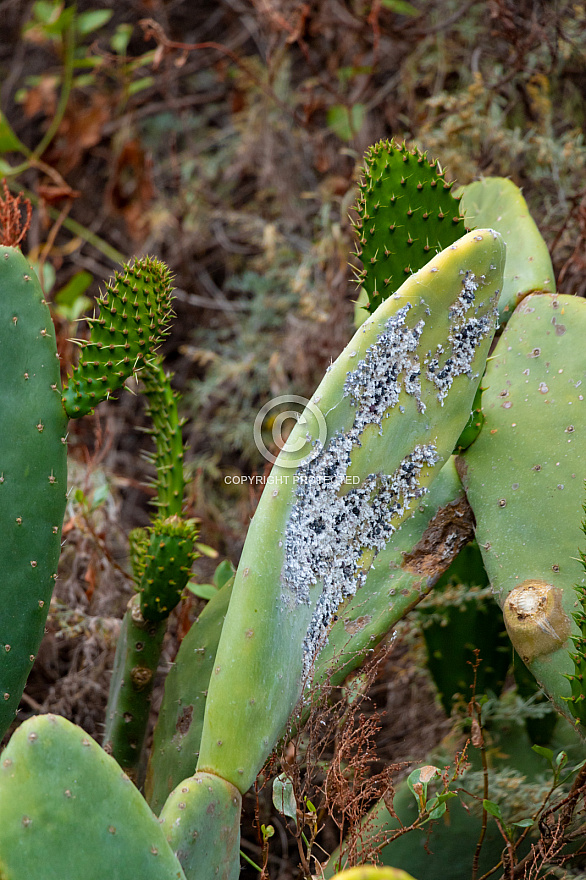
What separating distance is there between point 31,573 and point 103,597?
1.85 ft

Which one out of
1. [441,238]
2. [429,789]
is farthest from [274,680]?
[441,238]

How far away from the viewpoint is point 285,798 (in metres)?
0.81

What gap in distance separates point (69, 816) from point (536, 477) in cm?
67

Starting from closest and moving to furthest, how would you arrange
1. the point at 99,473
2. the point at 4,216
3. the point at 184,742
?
1. the point at 184,742
2. the point at 4,216
3. the point at 99,473

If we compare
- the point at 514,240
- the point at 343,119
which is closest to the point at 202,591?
the point at 514,240

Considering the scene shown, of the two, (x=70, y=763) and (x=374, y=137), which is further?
(x=374, y=137)

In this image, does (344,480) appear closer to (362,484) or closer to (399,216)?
(362,484)

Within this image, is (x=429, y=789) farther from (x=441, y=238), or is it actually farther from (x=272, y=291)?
(x=272, y=291)

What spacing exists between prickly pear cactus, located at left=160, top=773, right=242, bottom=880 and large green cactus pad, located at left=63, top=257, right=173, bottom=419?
0.45 metres

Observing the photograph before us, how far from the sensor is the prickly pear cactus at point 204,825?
0.69 meters

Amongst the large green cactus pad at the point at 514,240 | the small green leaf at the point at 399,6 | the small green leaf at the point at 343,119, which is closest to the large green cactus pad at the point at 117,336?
the large green cactus pad at the point at 514,240

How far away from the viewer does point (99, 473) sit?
5.60ft

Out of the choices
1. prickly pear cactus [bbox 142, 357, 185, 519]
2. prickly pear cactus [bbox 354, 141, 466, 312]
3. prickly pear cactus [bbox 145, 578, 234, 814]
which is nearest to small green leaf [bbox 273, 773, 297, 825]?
prickly pear cactus [bbox 145, 578, 234, 814]

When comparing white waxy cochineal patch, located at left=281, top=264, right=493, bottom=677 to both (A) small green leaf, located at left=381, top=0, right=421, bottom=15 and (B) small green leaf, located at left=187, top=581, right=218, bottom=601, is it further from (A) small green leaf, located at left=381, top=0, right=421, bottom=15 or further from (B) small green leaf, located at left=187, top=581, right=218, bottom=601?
(A) small green leaf, located at left=381, top=0, right=421, bottom=15
